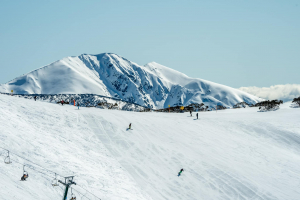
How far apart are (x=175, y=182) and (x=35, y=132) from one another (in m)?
18.6

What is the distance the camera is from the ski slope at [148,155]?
26.2 metres

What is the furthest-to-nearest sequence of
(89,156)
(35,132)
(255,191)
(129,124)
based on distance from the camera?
(129,124)
(35,132)
(89,156)
(255,191)

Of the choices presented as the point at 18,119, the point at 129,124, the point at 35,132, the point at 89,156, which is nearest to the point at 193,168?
the point at 89,156

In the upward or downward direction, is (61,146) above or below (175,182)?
above

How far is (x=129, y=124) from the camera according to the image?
1731 inches

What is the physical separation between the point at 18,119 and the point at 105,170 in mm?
16473

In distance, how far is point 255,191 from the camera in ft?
92.0

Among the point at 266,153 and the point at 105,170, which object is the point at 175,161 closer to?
the point at 105,170

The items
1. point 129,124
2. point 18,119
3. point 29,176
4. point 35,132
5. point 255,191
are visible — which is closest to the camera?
point 29,176

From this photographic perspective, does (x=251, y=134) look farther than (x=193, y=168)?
Yes

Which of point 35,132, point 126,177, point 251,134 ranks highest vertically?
point 35,132

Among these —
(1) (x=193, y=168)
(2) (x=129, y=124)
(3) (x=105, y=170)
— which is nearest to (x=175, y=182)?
(1) (x=193, y=168)

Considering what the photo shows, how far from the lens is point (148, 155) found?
3400cm

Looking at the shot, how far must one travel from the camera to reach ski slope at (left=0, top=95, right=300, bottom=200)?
86.0 feet
